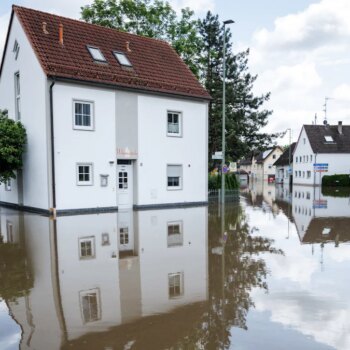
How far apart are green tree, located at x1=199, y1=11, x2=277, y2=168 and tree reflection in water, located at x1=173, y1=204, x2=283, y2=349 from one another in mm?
17466

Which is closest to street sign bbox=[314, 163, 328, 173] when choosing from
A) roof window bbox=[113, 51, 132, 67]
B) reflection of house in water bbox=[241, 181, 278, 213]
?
reflection of house in water bbox=[241, 181, 278, 213]

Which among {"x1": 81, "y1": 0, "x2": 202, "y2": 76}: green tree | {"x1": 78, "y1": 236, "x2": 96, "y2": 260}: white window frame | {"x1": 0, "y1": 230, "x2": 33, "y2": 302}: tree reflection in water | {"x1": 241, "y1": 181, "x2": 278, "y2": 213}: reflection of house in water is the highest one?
{"x1": 81, "y1": 0, "x2": 202, "y2": 76}: green tree

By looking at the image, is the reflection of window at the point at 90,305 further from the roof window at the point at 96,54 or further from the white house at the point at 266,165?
the white house at the point at 266,165

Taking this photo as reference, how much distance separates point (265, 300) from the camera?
20.3 feet

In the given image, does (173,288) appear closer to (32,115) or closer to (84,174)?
(84,174)

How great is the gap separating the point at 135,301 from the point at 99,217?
9992 mm

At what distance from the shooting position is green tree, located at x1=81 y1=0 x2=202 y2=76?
90.6ft

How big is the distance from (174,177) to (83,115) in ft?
19.8

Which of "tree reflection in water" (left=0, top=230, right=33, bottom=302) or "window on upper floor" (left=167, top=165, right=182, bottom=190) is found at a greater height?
"window on upper floor" (left=167, top=165, right=182, bottom=190)

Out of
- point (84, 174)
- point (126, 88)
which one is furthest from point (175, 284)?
point (126, 88)

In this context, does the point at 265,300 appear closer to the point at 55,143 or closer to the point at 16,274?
the point at 16,274

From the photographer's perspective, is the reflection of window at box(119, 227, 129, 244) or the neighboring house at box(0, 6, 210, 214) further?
the neighboring house at box(0, 6, 210, 214)

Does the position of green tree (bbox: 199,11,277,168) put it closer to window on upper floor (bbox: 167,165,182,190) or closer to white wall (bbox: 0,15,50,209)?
window on upper floor (bbox: 167,165,182,190)

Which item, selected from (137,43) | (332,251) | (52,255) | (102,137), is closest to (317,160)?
(137,43)
